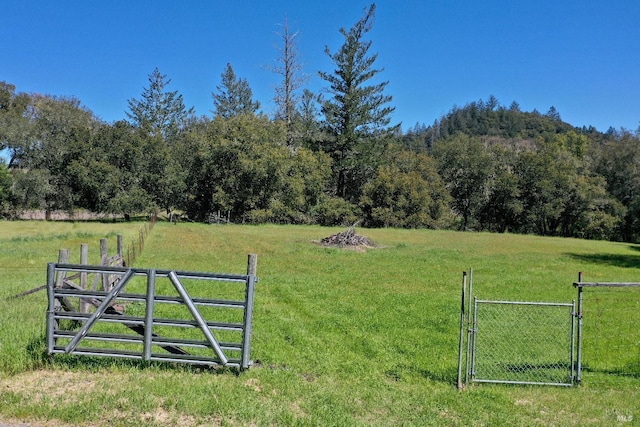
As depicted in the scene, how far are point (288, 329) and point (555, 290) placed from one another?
11.8m

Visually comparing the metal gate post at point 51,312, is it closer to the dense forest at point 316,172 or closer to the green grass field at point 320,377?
the green grass field at point 320,377

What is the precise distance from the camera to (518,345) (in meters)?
10.5

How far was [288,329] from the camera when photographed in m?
10.9

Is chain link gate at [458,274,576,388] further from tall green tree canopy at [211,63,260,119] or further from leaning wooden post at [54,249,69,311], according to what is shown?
tall green tree canopy at [211,63,260,119]

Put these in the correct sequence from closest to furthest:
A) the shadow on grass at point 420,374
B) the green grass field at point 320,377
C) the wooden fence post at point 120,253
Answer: the green grass field at point 320,377
the shadow on grass at point 420,374
the wooden fence post at point 120,253

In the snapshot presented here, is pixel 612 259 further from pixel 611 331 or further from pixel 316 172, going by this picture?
pixel 316 172

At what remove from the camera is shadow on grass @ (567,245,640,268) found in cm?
2678

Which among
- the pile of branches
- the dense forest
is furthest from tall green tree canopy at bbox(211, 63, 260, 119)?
the pile of branches

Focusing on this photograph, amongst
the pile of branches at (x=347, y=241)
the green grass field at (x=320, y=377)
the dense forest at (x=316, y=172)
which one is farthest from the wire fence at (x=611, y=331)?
the dense forest at (x=316, y=172)

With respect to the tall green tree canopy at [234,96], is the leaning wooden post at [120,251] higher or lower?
lower

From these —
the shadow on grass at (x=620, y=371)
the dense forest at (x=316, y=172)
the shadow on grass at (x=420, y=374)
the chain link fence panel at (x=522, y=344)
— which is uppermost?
the dense forest at (x=316, y=172)

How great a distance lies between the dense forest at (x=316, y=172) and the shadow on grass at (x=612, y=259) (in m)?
23.2

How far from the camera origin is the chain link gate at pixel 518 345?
7.80 metres

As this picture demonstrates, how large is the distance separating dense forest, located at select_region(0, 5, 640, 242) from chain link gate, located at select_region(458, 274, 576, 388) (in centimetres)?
3954
